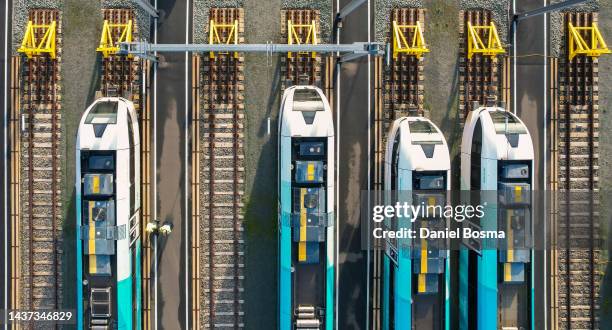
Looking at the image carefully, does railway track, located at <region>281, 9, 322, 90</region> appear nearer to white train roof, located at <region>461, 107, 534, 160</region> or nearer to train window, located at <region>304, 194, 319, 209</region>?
train window, located at <region>304, 194, 319, 209</region>

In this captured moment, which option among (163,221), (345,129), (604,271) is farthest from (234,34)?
(604,271)

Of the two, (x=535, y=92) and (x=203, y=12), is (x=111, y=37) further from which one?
(x=535, y=92)

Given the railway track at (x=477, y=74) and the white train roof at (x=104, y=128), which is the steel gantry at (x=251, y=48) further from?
the railway track at (x=477, y=74)

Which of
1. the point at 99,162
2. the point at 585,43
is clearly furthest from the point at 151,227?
the point at 585,43

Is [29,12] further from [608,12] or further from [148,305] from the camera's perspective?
[608,12]

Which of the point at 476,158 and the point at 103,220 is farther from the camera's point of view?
the point at 476,158

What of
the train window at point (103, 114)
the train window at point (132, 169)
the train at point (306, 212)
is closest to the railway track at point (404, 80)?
the train at point (306, 212)
